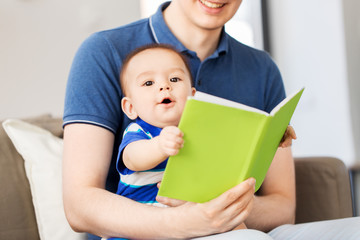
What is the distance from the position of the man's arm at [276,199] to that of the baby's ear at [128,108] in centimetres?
42

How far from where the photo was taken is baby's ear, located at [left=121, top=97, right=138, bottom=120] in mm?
1131

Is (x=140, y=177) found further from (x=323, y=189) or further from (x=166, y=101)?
(x=323, y=189)

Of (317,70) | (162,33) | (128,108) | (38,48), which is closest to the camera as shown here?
(128,108)

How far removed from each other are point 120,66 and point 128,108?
0.15 metres

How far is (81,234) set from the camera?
1.37m

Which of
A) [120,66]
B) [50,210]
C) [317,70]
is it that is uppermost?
[120,66]

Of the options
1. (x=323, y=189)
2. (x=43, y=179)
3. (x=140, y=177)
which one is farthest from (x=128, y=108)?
(x=323, y=189)

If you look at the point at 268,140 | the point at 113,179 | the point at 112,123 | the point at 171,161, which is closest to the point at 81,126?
the point at 112,123

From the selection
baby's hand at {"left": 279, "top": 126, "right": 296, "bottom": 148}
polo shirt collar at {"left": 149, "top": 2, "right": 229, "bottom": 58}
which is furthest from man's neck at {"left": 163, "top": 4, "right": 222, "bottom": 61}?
baby's hand at {"left": 279, "top": 126, "right": 296, "bottom": 148}

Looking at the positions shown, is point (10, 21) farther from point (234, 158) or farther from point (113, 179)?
point (234, 158)

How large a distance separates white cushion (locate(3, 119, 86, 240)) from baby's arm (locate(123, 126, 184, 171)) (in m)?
0.47

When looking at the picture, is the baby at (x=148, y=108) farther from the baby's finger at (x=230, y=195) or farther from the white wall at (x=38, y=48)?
the white wall at (x=38, y=48)

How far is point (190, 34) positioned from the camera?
4.49 feet

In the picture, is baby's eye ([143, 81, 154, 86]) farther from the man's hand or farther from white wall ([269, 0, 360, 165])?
white wall ([269, 0, 360, 165])
